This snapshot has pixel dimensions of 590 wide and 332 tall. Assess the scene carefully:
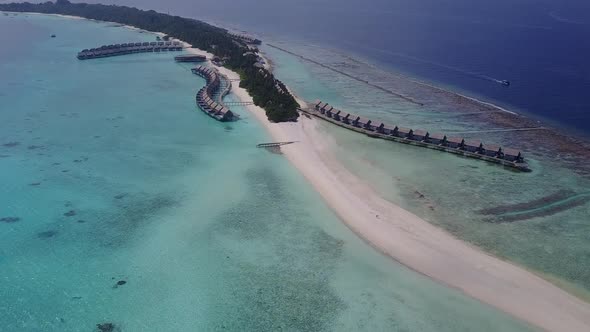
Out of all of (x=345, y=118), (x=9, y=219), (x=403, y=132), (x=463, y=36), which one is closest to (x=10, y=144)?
A: (x=9, y=219)

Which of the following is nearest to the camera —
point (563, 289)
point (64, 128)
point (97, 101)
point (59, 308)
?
point (59, 308)

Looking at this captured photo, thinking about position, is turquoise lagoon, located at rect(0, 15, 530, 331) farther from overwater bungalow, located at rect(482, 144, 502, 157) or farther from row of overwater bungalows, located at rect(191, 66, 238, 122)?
overwater bungalow, located at rect(482, 144, 502, 157)

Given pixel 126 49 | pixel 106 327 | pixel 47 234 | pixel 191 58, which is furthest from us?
pixel 126 49

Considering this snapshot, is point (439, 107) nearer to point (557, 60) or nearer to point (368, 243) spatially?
point (368, 243)

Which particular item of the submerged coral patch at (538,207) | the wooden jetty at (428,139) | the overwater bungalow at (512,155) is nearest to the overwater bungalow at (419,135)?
the wooden jetty at (428,139)

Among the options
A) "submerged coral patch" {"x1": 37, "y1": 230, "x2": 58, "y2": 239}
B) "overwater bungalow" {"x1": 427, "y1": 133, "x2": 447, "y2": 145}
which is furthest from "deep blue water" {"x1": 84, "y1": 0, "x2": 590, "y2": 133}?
"submerged coral patch" {"x1": 37, "y1": 230, "x2": 58, "y2": 239}

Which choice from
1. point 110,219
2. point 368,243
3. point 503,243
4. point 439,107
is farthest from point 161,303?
point 439,107

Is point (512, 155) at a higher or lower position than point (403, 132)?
higher

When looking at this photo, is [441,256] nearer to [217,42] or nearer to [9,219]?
[9,219]
